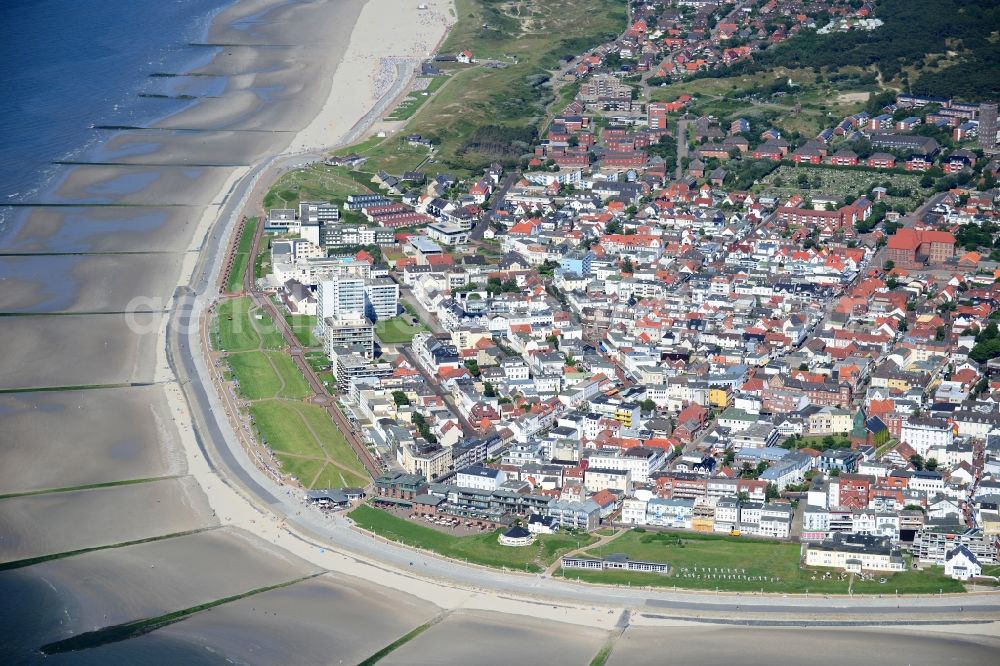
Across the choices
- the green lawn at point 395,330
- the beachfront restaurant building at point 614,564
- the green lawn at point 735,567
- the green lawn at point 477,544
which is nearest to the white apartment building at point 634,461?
the green lawn at point 735,567

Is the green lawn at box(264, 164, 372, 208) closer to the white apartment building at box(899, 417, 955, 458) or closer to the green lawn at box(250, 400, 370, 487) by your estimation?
the green lawn at box(250, 400, 370, 487)

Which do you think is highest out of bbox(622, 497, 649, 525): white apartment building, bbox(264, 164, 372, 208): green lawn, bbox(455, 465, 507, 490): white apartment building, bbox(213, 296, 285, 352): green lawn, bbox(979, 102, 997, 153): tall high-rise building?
bbox(979, 102, 997, 153): tall high-rise building

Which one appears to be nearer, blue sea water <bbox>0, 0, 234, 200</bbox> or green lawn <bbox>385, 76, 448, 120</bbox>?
blue sea water <bbox>0, 0, 234, 200</bbox>

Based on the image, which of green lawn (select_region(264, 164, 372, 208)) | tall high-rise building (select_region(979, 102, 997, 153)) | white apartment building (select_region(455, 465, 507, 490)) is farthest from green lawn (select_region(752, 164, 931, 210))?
white apartment building (select_region(455, 465, 507, 490))

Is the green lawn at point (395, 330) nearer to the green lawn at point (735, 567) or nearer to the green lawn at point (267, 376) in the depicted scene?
the green lawn at point (267, 376)

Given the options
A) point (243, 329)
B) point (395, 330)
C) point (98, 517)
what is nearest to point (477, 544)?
point (98, 517)

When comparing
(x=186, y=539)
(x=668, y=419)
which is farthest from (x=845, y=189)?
(x=186, y=539)

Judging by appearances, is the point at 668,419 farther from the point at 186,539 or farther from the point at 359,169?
the point at 359,169

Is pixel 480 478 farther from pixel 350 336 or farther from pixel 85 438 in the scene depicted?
Result: pixel 85 438
